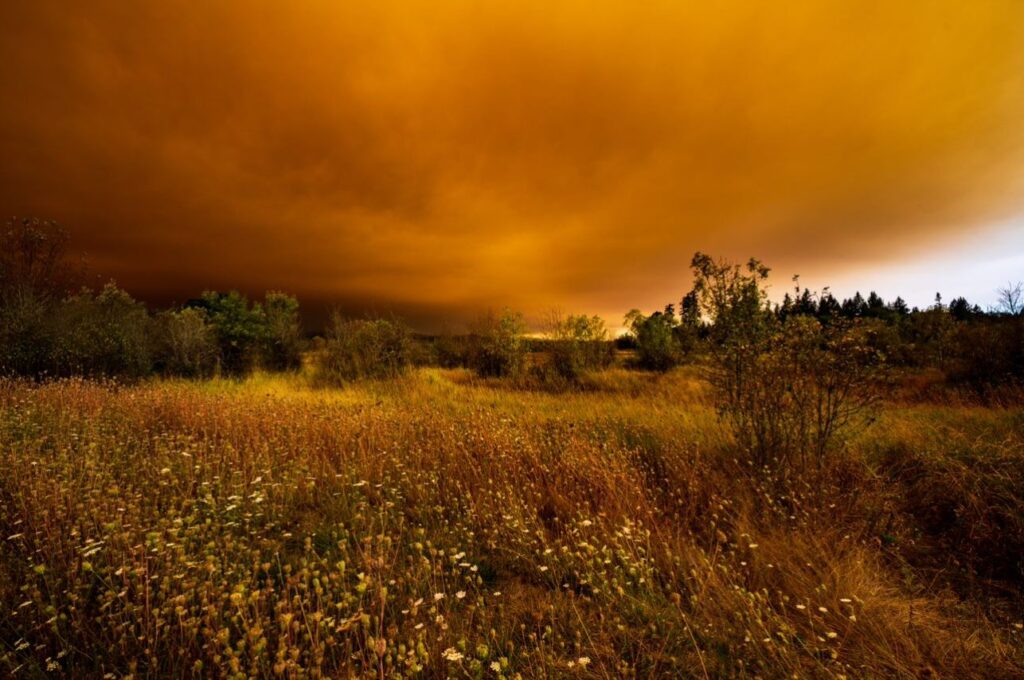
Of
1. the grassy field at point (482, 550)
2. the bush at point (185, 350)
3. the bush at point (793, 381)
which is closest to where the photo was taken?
the grassy field at point (482, 550)

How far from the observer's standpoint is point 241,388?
1487 cm

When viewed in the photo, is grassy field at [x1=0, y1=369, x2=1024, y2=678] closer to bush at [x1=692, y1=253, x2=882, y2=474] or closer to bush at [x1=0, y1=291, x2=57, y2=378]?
bush at [x1=692, y1=253, x2=882, y2=474]

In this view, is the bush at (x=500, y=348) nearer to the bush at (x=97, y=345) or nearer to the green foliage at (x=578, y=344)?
the green foliage at (x=578, y=344)

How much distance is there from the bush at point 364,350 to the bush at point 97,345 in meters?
6.85

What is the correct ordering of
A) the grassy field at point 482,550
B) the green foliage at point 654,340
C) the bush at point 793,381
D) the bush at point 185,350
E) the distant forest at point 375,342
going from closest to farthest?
the grassy field at point 482,550 < the bush at point 793,381 < the distant forest at point 375,342 < the bush at point 185,350 < the green foliage at point 654,340

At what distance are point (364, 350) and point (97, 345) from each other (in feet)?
32.1

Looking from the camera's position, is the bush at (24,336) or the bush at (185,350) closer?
the bush at (24,336)

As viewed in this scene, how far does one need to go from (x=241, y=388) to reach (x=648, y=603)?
1604 centimetres

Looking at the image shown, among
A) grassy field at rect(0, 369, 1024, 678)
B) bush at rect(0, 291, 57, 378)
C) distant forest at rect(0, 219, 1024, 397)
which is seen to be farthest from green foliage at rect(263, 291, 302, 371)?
grassy field at rect(0, 369, 1024, 678)

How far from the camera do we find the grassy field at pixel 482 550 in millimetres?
2418

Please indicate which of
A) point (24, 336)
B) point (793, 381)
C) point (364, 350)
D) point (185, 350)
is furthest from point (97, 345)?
point (793, 381)

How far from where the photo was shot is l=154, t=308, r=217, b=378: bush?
59.2 ft

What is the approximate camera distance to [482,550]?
4.06 meters

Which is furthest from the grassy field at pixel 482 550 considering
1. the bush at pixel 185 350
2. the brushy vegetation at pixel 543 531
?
the bush at pixel 185 350
